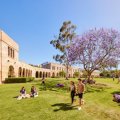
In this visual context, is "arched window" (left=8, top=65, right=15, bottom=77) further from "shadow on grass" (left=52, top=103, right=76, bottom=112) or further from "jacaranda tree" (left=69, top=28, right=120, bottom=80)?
"shadow on grass" (left=52, top=103, right=76, bottom=112)

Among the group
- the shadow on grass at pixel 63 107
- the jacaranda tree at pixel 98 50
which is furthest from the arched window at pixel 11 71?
the shadow on grass at pixel 63 107

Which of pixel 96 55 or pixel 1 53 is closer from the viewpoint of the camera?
pixel 96 55

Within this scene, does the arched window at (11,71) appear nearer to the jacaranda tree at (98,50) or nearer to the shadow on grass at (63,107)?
the jacaranda tree at (98,50)

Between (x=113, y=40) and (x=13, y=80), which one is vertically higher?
(x=113, y=40)

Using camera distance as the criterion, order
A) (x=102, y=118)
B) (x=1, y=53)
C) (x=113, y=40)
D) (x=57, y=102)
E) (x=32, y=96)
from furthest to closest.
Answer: (x=1, y=53) < (x=113, y=40) < (x=32, y=96) < (x=57, y=102) < (x=102, y=118)

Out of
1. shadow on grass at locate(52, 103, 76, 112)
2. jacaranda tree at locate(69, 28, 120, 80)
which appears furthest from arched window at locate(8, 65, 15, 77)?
shadow on grass at locate(52, 103, 76, 112)

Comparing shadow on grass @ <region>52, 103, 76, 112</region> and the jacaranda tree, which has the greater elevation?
the jacaranda tree

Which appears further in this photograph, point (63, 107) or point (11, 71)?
point (11, 71)

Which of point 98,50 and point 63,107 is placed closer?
point 63,107

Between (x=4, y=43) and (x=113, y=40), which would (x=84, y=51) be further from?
(x=4, y=43)

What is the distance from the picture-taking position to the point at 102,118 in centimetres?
1504

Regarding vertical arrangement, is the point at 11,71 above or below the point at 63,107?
above

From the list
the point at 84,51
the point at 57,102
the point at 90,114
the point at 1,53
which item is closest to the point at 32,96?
the point at 57,102

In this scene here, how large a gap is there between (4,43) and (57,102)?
23943mm
